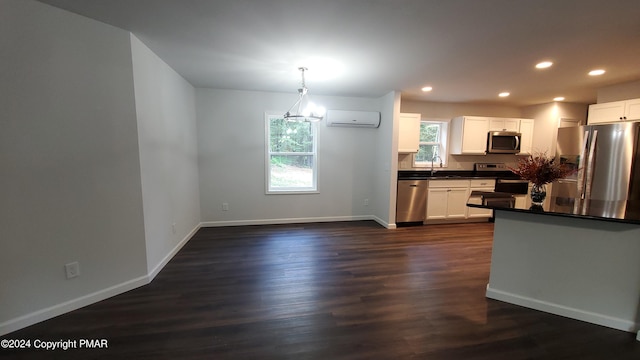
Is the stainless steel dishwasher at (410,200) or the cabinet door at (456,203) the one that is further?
the cabinet door at (456,203)

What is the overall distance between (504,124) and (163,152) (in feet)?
19.7

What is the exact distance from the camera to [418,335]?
6.05 feet

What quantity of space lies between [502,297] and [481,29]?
242cm

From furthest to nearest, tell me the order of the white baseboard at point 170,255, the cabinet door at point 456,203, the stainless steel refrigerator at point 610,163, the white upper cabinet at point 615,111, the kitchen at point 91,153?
the cabinet door at point 456,203, the white upper cabinet at point 615,111, the stainless steel refrigerator at point 610,163, the white baseboard at point 170,255, the kitchen at point 91,153

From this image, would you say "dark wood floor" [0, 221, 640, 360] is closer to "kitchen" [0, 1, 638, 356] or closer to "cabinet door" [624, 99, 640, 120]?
"kitchen" [0, 1, 638, 356]

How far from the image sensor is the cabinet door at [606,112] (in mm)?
3475

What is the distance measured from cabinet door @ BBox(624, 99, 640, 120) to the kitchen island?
83.6 inches

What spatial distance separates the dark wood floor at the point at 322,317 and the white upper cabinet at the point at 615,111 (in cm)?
279

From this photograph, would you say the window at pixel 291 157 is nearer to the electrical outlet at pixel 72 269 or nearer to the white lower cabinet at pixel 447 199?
the white lower cabinet at pixel 447 199

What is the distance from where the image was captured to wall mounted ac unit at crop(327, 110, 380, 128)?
181 inches

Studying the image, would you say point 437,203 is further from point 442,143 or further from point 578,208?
point 578,208

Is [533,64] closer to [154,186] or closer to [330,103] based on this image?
[330,103]

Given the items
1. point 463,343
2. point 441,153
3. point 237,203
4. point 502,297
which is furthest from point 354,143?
point 463,343

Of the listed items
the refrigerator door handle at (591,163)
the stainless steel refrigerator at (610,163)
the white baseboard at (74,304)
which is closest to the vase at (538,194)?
the stainless steel refrigerator at (610,163)
